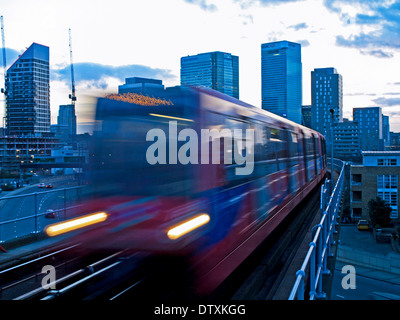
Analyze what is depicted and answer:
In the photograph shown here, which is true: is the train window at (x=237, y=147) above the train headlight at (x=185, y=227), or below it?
above

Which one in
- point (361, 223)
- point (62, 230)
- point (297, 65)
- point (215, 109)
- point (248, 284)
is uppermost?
point (297, 65)

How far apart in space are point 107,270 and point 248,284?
2346 millimetres

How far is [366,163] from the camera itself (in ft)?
129

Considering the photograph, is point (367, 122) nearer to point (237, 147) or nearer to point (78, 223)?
point (237, 147)

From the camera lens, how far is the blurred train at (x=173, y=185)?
516 centimetres

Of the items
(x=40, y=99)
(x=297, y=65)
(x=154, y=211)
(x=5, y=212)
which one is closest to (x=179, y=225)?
(x=154, y=211)

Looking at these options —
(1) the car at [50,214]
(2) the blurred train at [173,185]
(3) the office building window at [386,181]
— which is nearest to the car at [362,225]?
(3) the office building window at [386,181]

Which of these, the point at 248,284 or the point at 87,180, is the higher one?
the point at 87,180

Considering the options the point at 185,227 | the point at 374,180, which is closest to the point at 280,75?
the point at 374,180

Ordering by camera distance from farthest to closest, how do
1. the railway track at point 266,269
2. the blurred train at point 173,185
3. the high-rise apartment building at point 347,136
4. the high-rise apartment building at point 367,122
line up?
the high-rise apartment building at point 347,136 → the high-rise apartment building at point 367,122 → the railway track at point 266,269 → the blurred train at point 173,185

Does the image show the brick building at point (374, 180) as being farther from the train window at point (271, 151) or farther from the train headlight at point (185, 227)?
the train headlight at point (185, 227)

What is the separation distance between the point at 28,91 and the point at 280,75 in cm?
10040

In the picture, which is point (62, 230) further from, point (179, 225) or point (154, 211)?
point (179, 225)

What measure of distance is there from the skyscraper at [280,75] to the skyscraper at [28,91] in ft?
270
